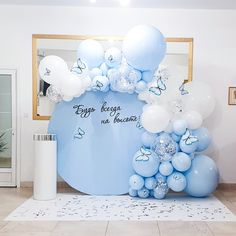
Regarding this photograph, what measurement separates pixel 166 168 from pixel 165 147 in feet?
0.91

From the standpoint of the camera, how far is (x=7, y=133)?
16.8 feet

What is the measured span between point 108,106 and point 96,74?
49 cm

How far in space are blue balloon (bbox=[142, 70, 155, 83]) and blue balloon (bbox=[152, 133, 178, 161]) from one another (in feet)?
2.39

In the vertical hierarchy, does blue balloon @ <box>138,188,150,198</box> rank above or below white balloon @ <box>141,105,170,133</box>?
below

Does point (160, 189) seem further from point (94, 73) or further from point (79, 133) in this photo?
point (94, 73)

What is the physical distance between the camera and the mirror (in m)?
4.96

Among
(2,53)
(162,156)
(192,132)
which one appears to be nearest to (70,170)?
(162,156)

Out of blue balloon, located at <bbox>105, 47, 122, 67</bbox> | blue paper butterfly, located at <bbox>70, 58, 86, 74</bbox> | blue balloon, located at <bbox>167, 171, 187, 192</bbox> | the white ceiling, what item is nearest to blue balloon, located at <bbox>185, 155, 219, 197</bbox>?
blue balloon, located at <bbox>167, 171, 187, 192</bbox>

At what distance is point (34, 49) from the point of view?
197 inches

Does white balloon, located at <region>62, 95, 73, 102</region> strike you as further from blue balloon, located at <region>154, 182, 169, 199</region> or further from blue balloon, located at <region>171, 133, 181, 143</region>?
blue balloon, located at <region>154, 182, 169, 199</region>

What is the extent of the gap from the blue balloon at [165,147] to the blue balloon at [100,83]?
0.96 meters

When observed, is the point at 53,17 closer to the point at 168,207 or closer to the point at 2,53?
the point at 2,53

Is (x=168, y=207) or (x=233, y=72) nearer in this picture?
(x=168, y=207)

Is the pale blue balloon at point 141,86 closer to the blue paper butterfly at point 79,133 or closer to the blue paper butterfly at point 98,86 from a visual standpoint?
the blue paper butterfly at point 98,86
